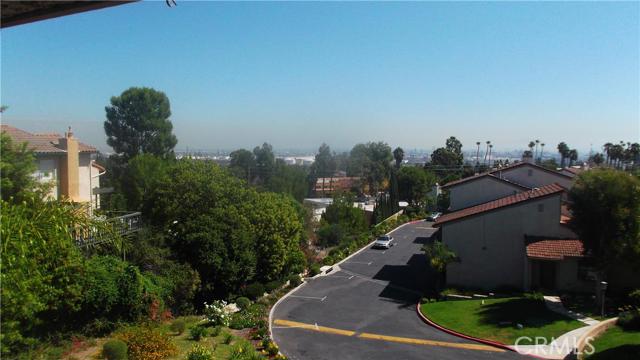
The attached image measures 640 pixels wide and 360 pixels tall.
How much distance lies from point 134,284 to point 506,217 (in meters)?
20.0

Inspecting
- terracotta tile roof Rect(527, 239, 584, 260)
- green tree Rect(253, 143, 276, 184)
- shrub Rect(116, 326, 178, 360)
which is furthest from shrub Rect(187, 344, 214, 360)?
green tree Rect(253, 143, 276, 184)

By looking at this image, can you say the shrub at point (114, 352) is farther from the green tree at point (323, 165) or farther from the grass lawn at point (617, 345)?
the green tree at point (323, 165)

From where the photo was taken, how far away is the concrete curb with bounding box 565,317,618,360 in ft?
53.1

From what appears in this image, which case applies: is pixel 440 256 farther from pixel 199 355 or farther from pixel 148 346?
pixel 148 346

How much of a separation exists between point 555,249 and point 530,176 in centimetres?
1694

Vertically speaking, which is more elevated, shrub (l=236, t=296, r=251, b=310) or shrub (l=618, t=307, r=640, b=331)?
shrub (l=618, t=307, r=640, b=331)

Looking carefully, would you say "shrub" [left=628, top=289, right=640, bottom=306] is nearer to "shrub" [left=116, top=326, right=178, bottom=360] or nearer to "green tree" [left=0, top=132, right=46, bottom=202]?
"shrub" [left=116, top=326, right=178, bottom=360]

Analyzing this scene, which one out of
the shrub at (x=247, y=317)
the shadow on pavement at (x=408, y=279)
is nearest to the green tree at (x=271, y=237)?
the shrub at (x=247, y=317)

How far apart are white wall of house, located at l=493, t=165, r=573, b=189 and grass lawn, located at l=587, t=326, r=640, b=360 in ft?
76.6

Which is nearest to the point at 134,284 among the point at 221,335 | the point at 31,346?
the point at 221,335

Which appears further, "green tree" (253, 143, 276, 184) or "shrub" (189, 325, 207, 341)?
"green tree" (253, 143, 276, 184)

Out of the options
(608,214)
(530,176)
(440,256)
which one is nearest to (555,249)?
(608,214)

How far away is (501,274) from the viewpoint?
28.5 meters
